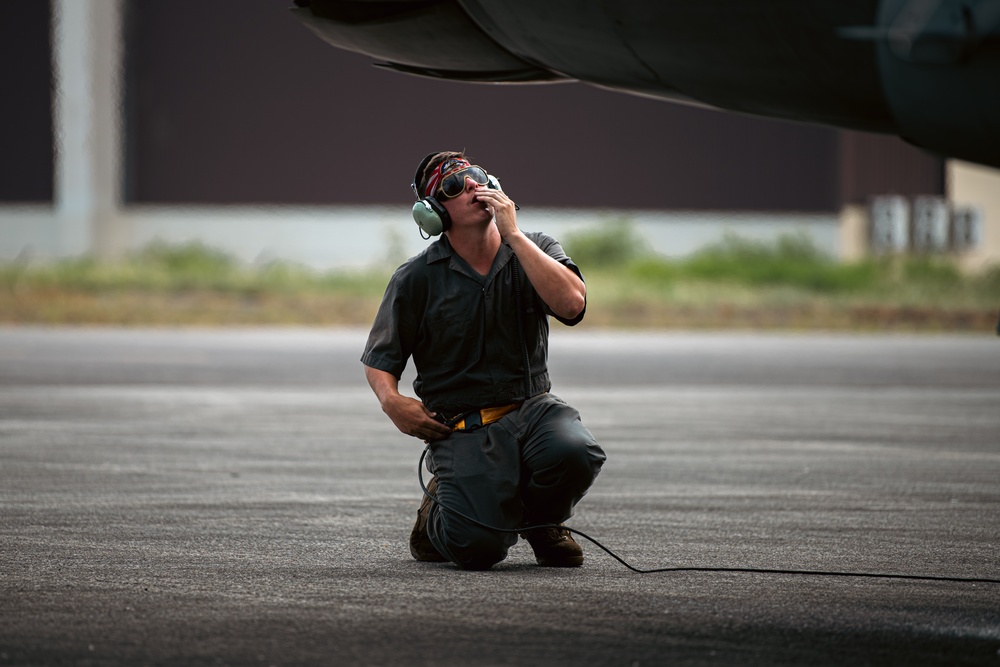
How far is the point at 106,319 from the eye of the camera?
26.0 m

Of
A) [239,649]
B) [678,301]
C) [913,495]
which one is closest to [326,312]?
[678,301]

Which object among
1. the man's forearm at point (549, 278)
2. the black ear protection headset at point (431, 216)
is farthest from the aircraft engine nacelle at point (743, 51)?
the man's forearm at point (549, 278)

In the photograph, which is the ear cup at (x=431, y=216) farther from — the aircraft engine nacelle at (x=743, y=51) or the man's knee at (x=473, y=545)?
the man's knee at (x=473, y=545)

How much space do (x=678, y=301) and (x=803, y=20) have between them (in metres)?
25.5

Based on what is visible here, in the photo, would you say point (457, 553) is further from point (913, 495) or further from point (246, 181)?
point (246, 181)

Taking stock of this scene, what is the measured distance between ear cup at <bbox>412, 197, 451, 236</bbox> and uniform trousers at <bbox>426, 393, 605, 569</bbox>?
0.62 m

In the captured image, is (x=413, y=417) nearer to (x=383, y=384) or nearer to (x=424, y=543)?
(x=383, y=384)

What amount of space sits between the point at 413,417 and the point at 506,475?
1.12 feet

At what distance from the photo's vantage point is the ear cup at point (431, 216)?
4.93 meters

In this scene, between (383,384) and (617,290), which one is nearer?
(383,384)

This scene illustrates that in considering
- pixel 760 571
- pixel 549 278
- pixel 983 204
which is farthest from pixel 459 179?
pixel 983 204

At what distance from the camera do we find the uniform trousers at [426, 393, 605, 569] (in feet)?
16.1

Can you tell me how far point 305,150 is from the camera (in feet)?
123

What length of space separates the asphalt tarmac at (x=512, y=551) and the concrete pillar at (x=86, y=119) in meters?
24.1
